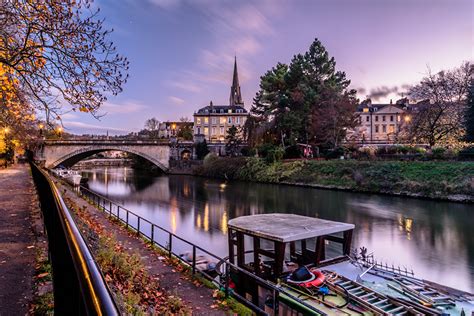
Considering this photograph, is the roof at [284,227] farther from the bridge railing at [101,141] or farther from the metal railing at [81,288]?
the bridge railing at [101,141]

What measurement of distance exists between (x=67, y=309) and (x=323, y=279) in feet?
25.4

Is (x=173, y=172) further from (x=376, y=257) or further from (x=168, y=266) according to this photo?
(x=168, y=266)

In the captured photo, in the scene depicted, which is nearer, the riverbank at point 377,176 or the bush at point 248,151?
the riverbank at point 377,176

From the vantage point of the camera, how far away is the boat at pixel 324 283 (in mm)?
8122

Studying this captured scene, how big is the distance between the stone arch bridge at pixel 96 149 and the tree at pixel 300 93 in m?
22.3

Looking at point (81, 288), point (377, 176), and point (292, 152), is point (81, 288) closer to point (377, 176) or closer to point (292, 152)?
point (377, 176)

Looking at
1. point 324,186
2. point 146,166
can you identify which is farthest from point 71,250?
point 146,166

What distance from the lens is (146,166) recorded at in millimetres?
89688

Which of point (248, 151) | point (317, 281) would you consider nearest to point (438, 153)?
point (248, 151)

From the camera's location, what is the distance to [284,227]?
10508 millimetres

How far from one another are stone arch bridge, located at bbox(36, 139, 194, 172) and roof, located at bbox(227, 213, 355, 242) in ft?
168

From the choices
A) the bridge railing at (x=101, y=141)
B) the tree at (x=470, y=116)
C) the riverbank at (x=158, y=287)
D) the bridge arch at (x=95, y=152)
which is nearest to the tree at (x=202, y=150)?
the bridge arch at (x=95, y=152)

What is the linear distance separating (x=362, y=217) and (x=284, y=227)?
18476mm

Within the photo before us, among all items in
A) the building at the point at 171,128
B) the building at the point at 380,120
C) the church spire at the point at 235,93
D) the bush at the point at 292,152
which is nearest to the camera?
the bush at the point at 292,152
